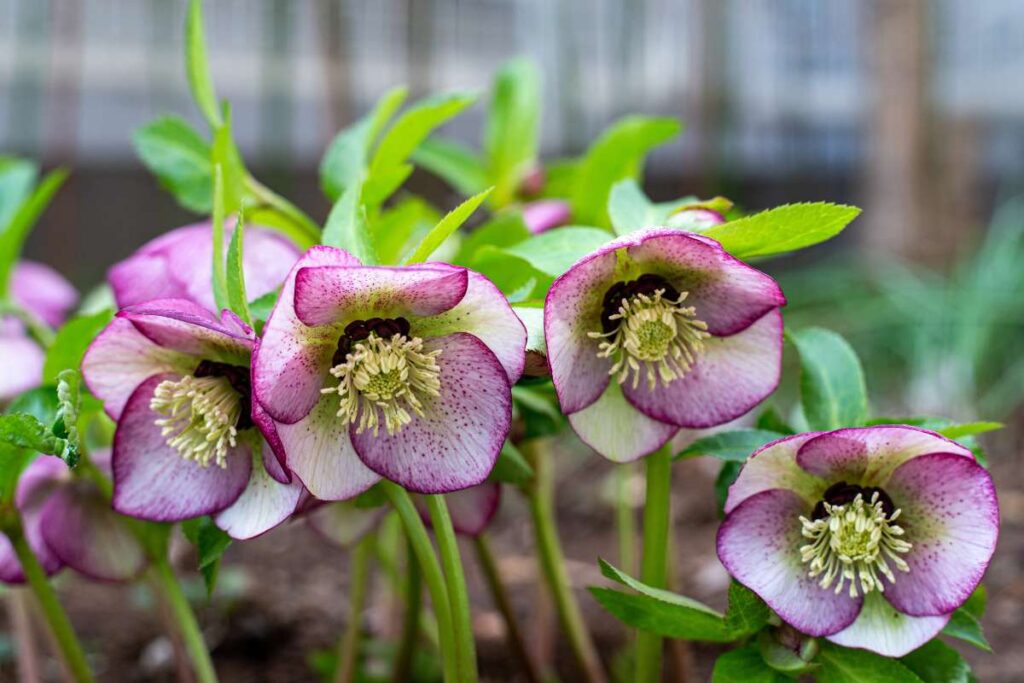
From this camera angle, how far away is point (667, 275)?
1.56ft

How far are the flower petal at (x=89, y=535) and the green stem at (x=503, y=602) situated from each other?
0.21 metres

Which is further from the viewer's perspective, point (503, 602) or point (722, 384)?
point (503, 602)

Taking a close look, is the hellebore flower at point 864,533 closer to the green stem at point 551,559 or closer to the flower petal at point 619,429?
the flower petal at point 619,429

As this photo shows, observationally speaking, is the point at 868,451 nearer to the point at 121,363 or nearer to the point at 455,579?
the point at 455,579

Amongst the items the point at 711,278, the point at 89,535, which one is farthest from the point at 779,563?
the point at 89,535

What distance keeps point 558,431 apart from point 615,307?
121 millimetres

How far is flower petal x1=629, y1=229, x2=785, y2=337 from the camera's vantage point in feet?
1.43

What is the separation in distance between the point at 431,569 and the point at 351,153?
27cm

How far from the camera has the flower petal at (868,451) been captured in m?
0.43

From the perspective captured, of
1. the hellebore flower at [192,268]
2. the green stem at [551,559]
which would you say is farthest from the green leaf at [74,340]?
the green stem at [551,559]

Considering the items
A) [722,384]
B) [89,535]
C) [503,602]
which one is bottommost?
[503,602]

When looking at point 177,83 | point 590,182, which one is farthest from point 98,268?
point 590,182

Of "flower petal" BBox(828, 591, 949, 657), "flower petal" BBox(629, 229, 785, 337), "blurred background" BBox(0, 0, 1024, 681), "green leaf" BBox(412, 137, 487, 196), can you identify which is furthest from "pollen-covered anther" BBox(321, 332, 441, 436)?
"blurred background" BBox(0, 0, 1024, 681)

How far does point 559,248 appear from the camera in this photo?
488mm
